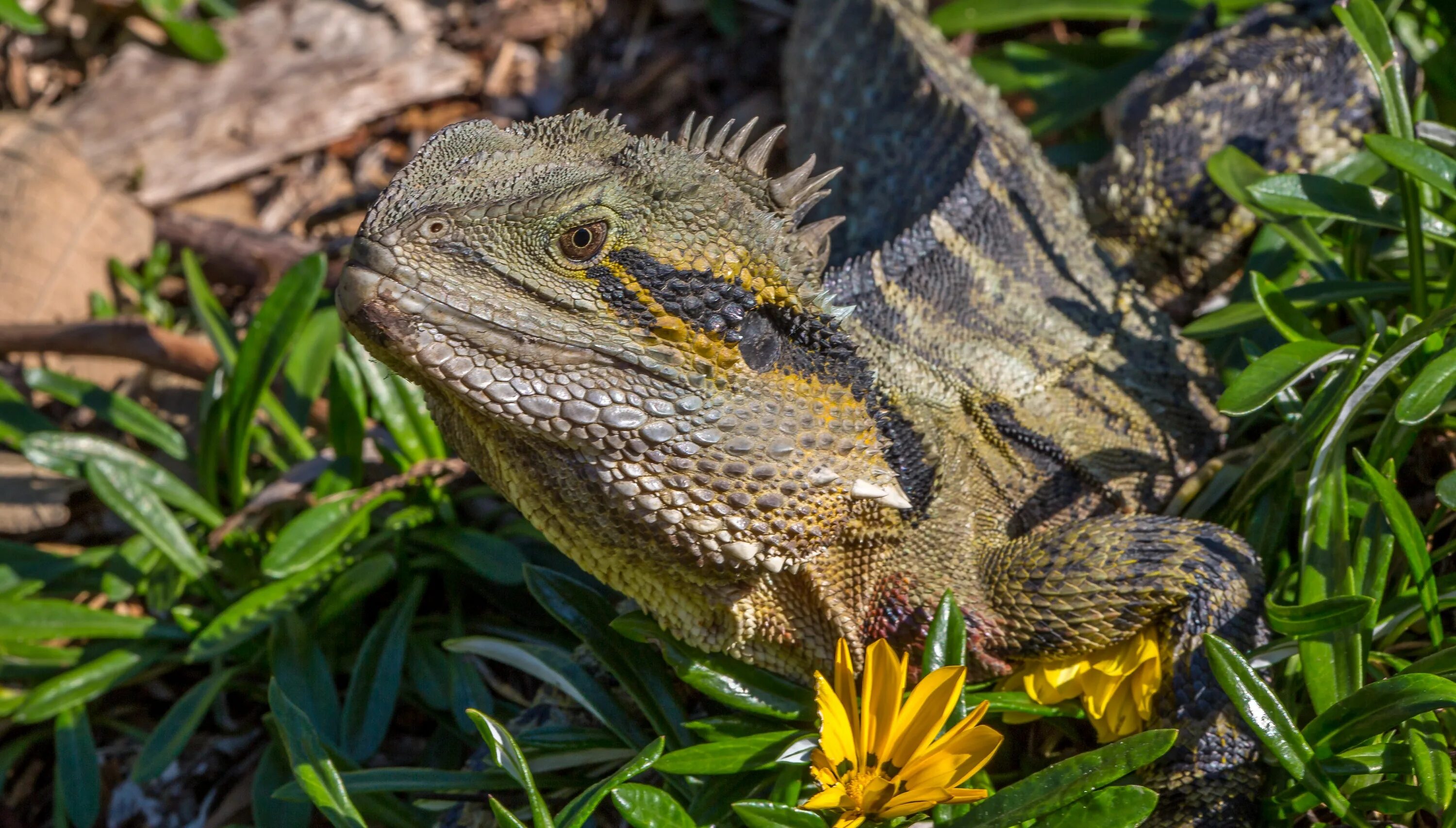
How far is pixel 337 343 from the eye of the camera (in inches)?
195

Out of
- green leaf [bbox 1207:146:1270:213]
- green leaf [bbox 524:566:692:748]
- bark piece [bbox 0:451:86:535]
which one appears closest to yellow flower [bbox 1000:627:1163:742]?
green leaf [bbox 524:566:692:748]

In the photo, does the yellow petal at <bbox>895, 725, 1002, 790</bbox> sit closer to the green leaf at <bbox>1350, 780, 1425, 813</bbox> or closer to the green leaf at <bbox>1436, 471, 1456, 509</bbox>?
the green leaf at <bbox>1350, 780, 1425, 813</bbox>

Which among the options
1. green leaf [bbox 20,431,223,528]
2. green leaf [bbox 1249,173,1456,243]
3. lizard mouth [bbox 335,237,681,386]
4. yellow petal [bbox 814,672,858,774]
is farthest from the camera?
green leaf [bbox 20,431,223,528]

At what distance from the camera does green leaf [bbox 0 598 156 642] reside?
166 inches

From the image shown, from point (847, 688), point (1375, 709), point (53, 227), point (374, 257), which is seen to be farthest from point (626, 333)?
point (53, 227)

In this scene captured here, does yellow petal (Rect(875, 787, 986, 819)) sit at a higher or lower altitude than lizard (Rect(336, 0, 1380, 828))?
lower

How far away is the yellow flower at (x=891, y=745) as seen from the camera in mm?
2678

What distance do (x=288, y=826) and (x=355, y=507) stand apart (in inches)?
46.2

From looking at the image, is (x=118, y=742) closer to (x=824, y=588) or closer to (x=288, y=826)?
(x=288, y=826)

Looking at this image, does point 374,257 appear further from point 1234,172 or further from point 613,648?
point 1234,172

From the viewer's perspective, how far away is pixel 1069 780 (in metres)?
2.65

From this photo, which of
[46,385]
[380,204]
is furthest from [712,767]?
[46,385]

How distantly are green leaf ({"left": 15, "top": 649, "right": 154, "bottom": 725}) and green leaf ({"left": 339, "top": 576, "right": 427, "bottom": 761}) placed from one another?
81 centimetres

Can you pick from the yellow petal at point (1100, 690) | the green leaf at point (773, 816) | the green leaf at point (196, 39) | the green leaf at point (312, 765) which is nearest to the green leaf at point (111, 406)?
the green leaf at point (312, 765)
